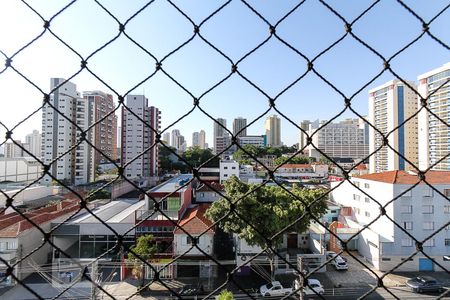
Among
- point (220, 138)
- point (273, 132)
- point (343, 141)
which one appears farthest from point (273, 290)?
point (273, 132)

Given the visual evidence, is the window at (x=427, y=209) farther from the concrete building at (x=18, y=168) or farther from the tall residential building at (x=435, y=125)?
the concrete building at (x=18, y=168)

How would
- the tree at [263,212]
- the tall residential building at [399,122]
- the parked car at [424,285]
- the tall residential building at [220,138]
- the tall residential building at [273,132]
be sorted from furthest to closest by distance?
the tall residential building at [273,132] → the tall residential building at [399,122] → the parked car at [424,285] → the tree at [263,212] → the tall residential building at [220,138]

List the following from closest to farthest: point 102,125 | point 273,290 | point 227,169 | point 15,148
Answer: point 273,290
point 15,148
point 227,169
point 102,125

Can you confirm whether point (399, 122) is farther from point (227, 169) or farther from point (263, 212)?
point (263, 212)

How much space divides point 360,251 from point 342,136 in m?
31.7

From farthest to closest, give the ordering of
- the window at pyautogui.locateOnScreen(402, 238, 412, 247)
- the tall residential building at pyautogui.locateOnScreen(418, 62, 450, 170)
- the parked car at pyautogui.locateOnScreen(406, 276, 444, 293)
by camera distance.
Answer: the tall residential building at pyautogui.locateOnScreen(418, 62, 450, 170), the window at pyautogui.locateOnScreen(402, 238, 412, 247), the parked car at pyautogui.locateOnScreen(406, 276, 444, 293)

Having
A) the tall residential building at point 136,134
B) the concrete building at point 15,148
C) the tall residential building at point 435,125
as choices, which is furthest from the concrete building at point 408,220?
the tall residential building at point 136,134

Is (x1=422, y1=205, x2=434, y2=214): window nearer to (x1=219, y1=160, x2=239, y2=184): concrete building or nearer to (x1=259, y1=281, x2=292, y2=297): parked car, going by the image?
(x1=259, y1=281, x2=292, y2=297): parked car

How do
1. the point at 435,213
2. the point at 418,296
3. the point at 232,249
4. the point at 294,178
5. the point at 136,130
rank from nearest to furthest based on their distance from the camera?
the point at 418,296
the point at 435,213
the point at 232,249
the point at 136,130
the point at 294,178

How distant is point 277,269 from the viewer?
24.0 ft

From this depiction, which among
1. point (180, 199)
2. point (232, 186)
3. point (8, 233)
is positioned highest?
point (232, 186)

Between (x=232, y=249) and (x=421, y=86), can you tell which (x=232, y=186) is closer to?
(x=232, y=249)

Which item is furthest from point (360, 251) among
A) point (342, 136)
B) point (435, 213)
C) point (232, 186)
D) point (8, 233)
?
point (342, 136)

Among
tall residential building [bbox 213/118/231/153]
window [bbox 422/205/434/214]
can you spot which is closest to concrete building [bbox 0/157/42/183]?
tall residential building [bbox 213/118/231/153]
